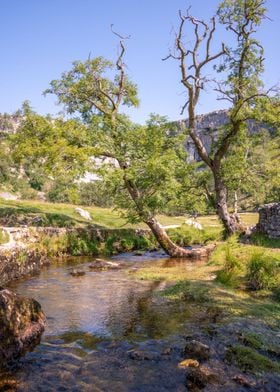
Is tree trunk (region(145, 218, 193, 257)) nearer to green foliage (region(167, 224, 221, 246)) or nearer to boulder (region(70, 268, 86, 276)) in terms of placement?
boulder (region(70, 268, 86, 276))

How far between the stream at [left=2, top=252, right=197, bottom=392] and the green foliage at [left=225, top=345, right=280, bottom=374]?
46.1 inches

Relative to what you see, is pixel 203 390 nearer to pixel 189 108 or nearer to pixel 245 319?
pixel 245 319

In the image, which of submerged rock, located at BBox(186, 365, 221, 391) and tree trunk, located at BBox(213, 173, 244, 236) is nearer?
submerged rock, located at BBox(186, 365, 221, 391)

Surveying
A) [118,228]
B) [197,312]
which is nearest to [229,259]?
[197,312]

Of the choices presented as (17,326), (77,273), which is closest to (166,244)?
(77,273)

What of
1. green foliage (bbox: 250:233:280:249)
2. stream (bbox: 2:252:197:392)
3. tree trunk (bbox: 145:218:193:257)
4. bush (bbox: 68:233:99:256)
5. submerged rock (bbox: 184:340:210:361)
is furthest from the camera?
bush (bbox: 68:233:99:256)

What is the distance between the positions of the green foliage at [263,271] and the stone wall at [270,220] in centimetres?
890

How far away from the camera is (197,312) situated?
37.5 feet

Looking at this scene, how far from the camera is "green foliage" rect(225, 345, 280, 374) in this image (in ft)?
25.0

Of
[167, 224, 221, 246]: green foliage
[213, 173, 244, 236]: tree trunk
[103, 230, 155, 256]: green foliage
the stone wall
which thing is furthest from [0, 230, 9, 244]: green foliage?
[167, 224, 221, 246]: green foliage

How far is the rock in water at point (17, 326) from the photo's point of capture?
7856mm

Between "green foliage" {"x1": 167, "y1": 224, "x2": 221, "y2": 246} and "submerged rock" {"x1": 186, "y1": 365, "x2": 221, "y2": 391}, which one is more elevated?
"green foliage" {"x1": 167, "y1": 224, "x2": 221, "y2": 246}

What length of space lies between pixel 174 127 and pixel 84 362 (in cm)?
1928

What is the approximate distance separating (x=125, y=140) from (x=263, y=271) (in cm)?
1285
